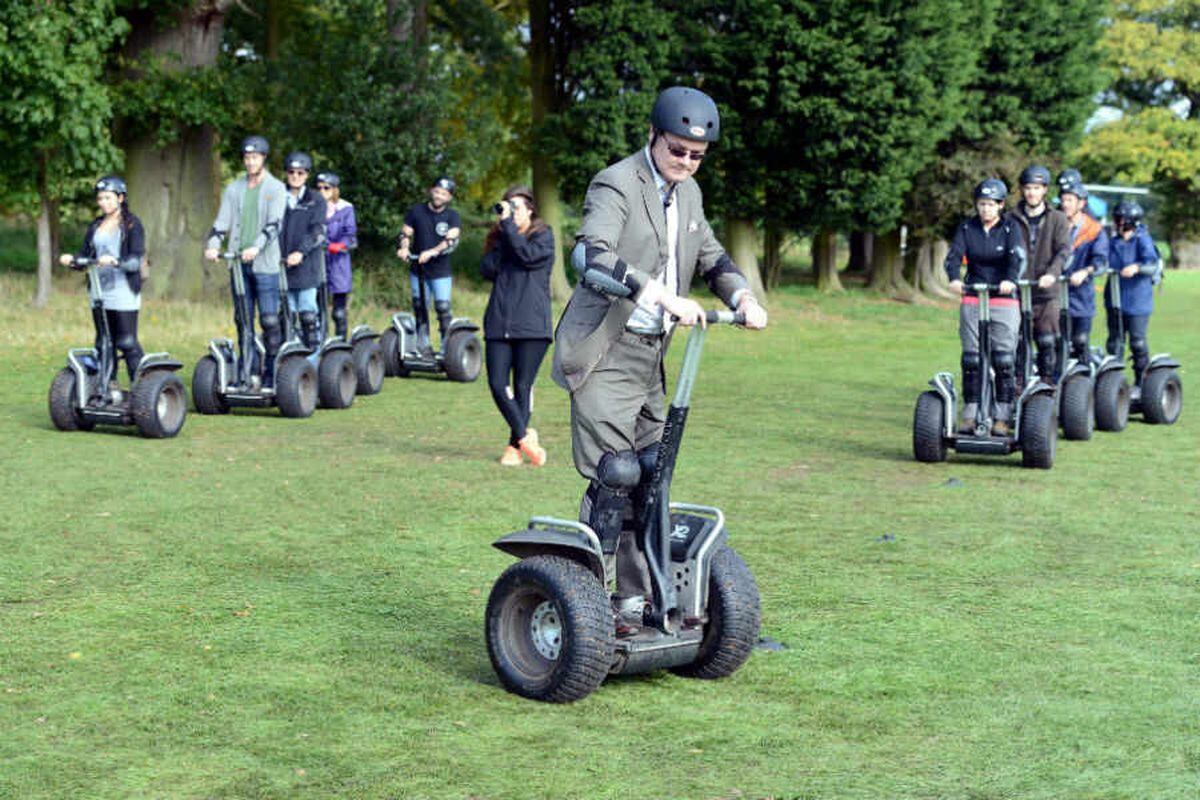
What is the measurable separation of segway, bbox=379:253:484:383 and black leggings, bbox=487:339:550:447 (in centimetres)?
648

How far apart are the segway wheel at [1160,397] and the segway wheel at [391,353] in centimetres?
800

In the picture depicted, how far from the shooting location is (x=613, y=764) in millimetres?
5441

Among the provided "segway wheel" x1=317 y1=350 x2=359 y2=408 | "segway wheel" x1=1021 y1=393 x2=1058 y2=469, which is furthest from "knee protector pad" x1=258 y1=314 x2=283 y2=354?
"segway wheel" x1=1021 y1=393 x2=1058 y2=469

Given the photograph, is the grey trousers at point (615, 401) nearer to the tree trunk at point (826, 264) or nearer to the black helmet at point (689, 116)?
the black helmet at point (689, 116)

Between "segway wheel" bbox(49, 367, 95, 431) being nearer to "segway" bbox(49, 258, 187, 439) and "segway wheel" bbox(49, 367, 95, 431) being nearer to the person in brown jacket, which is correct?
"segway" bbox(49, 258, 187, 439)

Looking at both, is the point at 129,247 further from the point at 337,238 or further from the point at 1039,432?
the point at 1039,432

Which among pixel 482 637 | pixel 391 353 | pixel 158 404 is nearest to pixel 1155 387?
pixel 391 353

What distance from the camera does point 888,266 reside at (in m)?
40.7

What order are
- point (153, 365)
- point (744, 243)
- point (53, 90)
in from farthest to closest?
point (744, 243), point (53, 90), point (153, 365)

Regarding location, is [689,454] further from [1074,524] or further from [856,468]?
[1074,524]

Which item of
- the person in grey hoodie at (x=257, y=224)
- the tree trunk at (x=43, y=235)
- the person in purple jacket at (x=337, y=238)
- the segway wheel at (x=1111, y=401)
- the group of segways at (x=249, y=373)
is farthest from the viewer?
the tree trunk at (x=43, y=235)

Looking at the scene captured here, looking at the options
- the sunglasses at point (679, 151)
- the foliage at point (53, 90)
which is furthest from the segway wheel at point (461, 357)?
the sunglasses at point (679, 151)

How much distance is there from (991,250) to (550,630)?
7.22 metres

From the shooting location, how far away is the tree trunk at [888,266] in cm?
4047
